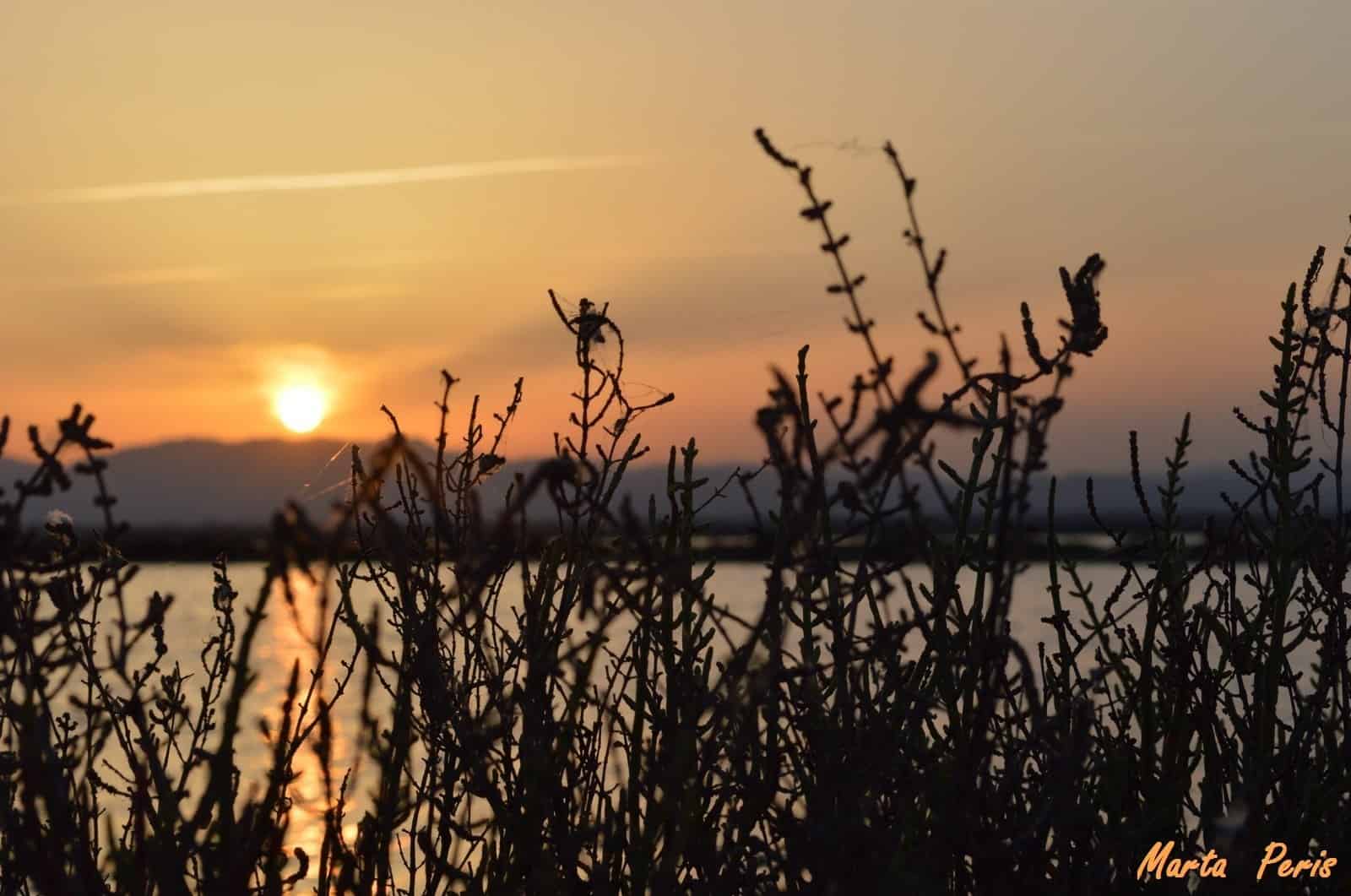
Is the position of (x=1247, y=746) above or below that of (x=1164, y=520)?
below

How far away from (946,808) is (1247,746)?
48.3 inches

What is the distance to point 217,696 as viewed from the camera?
380 cm

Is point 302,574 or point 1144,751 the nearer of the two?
point 302,574

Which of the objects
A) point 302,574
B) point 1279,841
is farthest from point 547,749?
point 1279,841

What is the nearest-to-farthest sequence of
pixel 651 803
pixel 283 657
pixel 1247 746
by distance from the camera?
pixel 651 803, pixel 1247 746, pixel 283 657

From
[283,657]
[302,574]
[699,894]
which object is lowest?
[283,657]

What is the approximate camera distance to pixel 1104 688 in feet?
11.7

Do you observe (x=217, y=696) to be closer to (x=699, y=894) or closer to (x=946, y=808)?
(x=699, y=894)

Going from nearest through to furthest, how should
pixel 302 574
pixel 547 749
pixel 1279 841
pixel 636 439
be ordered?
pixel 302 574
pixel 547 749
pixel 1279 841
pixel 636 439

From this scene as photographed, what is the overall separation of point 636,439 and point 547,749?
934mm

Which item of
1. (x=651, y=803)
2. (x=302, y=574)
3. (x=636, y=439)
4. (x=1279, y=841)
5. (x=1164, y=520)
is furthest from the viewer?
(x=1164, y=520)

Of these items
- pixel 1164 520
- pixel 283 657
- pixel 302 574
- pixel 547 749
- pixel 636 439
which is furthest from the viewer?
pixel 283 657

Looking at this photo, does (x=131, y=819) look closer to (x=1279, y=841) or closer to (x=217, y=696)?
(x=217, y=696)

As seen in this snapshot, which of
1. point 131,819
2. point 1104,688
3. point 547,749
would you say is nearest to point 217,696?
point 131,819
